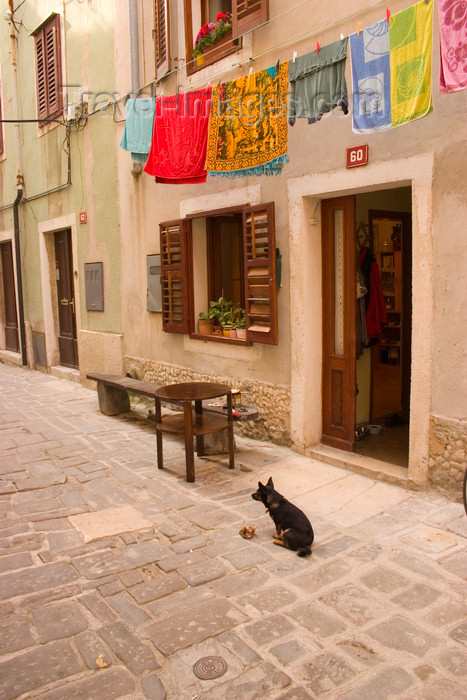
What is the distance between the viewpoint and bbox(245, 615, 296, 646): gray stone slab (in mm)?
2867

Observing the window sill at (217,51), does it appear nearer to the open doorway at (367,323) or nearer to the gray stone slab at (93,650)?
the open doorway at (367,323)

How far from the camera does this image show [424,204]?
443cm

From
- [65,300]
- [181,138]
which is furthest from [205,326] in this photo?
[65,300]

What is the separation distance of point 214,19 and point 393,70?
3666 millimetres

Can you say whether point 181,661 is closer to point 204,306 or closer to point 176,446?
point 176,446

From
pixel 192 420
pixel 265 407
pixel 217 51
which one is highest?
pixel 217 51

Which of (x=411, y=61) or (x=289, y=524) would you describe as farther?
(x=411, y=61)

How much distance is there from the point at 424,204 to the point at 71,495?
149 inches

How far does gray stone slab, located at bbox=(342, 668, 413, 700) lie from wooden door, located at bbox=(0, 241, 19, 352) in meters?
12.2

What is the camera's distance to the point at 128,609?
3.18m

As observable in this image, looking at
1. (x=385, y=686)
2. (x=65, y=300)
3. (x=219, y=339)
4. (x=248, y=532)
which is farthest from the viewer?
(x=65, y=300)

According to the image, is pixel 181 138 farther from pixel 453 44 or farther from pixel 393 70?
pixel 453 44

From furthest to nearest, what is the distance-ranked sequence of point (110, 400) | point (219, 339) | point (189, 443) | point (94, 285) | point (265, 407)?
1. point (94, 285)
2. point (110, 400)
3. point (219, 339)
4. point (265, 407)
5. point (189, 443)

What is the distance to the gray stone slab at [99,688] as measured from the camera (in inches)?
98.9
